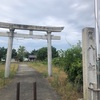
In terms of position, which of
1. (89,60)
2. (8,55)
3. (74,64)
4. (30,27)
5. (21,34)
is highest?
(30,27)

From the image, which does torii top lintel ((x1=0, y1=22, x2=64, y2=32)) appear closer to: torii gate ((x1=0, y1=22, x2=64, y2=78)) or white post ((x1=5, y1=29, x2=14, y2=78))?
torii gate ((x1=0, y1=22, x2=64, y2=78))

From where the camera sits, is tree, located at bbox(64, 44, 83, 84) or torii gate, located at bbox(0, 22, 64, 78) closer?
tree, located at bbox(64, 44, 83, 84)

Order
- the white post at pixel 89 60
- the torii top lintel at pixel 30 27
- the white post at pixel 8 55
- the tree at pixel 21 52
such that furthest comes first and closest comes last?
the tree at pixel 21 52 → the white post at pixel 8 55 → the torii top lintel at pixel 30 27 → the white post at pixel 89 60

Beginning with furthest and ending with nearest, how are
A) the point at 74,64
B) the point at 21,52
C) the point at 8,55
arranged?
the point at 21,52
the point at 8,55
the point at 74,64

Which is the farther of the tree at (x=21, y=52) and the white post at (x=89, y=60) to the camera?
the tree at (x=21, y=52)

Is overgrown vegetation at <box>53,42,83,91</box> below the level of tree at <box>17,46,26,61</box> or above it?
below

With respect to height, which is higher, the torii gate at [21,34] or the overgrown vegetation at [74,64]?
the torii gate at [21,34]

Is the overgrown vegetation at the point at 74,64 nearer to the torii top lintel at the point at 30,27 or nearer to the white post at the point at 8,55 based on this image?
the torii top lintel at the point at 30,27

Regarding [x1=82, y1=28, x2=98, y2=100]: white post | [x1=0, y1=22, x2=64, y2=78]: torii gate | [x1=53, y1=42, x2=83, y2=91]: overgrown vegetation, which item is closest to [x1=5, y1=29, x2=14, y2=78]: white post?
[x1=0, y1=22, x2=64, y2=78]: torii gate

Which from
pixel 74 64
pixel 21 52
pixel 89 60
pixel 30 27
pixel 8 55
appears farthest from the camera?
pixel 21 52

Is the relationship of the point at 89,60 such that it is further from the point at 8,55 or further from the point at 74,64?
the point at 8,55

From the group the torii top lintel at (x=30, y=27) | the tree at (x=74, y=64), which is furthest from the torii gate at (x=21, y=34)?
the tree at (x=74, y=64)

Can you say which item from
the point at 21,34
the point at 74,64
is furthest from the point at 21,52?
the point at 74,64

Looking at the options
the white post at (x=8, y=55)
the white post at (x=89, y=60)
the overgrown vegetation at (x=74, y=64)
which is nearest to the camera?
the white post at (x=89, y=60)
